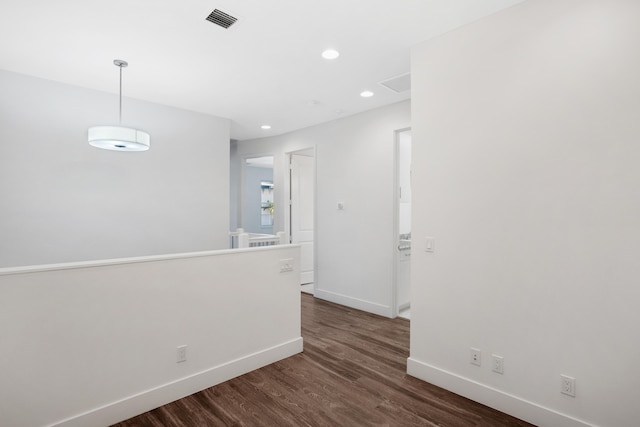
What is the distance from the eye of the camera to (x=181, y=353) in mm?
2412

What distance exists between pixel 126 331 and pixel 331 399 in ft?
5.04

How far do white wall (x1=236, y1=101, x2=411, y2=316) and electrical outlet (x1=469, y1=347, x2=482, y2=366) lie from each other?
1883mm

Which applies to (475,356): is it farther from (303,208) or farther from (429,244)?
(303,208)

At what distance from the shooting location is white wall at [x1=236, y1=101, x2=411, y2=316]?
14.0 feet

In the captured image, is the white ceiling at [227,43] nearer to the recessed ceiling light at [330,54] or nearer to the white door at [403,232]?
the recessed ceiling light at [330,54]

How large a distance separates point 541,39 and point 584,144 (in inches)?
29.6

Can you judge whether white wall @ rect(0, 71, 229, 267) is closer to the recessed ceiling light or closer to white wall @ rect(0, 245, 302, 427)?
white wall @ rect(0, 245, 302, 427)

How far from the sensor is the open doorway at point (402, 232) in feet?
13.8

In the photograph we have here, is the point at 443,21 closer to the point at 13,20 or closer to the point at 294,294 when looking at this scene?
the point at 294,294

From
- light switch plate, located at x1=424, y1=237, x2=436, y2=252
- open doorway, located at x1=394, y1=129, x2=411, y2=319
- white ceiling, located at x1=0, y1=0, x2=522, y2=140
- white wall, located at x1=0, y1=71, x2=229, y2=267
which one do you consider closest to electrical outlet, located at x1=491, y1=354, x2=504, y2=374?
light switch plate, located at x1=424, y1=237, x2=436, y2=252

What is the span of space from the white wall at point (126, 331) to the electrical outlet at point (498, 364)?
5.96 feet

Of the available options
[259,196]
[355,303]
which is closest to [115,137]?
[355,303]

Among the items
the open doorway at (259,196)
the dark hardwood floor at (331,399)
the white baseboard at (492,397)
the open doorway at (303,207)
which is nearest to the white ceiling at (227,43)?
the open doorway at (303,207)

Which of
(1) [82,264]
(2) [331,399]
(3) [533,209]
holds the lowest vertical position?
(2) [331,399]
